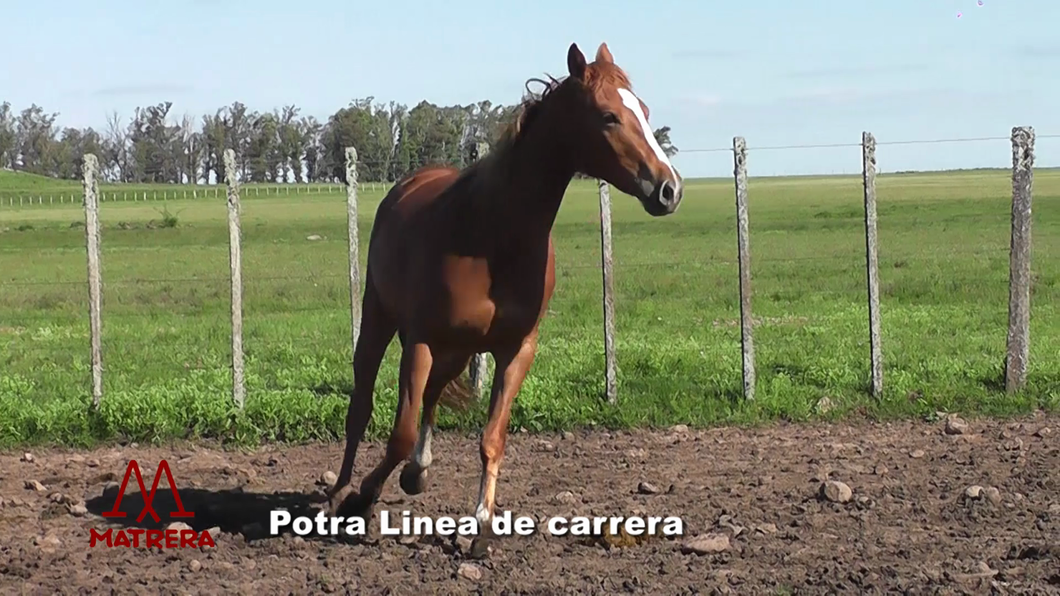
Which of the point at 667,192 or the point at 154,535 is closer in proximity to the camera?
the point at 667,192

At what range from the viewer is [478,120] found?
10.8 meters

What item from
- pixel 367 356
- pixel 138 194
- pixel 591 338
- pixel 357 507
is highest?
pixel 138 194

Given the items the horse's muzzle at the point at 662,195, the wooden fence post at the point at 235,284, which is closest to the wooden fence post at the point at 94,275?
the wooden fence post at the point at 235,284

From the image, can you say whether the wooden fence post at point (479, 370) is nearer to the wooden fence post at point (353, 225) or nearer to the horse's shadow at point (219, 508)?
the wooden fence post at point (353, 225)

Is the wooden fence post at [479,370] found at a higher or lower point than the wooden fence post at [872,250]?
lower

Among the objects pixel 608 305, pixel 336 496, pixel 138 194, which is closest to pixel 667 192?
pixel 336 496

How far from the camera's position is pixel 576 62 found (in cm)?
567

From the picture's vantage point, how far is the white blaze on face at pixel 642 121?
540 centimetres

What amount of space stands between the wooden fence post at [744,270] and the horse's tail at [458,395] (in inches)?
107

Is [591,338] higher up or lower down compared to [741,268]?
lower down

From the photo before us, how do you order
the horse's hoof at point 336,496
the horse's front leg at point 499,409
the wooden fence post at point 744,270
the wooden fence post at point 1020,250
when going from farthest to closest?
the wooden fence post at point 1020,250 < the wooden fence post at point 744,270 < the horse's hoof at point 336,496 < the horse's front leg at point 499,409

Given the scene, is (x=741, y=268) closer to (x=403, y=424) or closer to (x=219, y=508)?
(x=403, y=424)

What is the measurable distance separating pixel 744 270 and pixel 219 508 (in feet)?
15.5

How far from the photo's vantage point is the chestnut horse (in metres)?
5.61
